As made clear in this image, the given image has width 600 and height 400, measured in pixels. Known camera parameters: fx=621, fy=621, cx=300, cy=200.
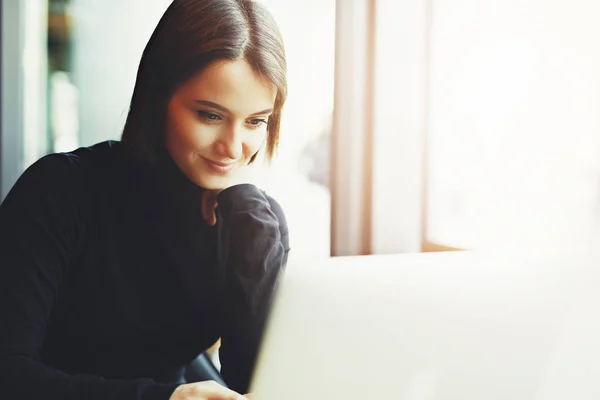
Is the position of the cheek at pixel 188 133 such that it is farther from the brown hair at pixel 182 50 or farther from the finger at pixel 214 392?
the finger at pixel 214 392

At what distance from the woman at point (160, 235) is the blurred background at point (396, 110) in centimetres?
5

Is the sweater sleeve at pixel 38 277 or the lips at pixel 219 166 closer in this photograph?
the sweater sleeve at pixel 38 277

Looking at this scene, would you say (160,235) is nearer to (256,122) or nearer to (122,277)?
(122,277)

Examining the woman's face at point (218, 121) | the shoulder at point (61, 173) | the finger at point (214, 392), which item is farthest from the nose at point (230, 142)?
the finger at point (214, 392)

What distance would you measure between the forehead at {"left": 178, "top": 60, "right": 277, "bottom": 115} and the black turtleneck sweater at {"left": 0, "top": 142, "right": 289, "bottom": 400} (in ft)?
0.42

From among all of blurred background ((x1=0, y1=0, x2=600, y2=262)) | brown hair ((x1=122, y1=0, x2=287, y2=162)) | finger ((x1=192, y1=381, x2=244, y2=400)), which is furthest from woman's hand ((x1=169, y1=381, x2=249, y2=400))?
brown hair ((x1=122, y1=0, x2=287, y2=162))

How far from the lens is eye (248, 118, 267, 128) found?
1.00 meters

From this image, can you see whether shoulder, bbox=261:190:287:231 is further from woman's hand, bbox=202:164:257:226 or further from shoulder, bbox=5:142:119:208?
shoulder, bbox=5:142:119:208

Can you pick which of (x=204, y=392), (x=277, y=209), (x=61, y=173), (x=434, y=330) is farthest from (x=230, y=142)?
(x=434, y=330)

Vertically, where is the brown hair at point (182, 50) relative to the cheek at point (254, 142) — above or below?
above

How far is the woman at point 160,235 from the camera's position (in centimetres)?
90

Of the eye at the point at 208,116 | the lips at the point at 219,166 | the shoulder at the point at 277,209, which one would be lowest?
the shoulder at the point at 277,209

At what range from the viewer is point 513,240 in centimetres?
121

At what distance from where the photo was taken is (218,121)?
3.21 ft
